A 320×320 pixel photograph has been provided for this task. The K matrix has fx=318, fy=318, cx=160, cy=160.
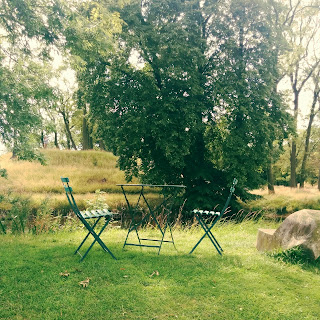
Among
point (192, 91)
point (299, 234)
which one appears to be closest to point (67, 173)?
point (192, 91)

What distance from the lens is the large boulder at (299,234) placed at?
17.5 feet

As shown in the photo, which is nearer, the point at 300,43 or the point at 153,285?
the point at 153,285

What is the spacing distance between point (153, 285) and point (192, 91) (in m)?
12.2

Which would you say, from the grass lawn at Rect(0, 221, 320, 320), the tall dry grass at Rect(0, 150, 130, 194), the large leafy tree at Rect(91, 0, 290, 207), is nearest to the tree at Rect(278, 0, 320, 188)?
the large leafy tree at Rect(91, 0, 290, 207)

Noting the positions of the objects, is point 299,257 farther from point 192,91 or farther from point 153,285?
point 192,91

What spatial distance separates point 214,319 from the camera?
356cm

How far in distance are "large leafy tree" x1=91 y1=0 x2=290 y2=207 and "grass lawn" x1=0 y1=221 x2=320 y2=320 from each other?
963 cm

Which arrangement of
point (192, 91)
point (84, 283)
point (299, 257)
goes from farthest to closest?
point (192, 91) < point (299, 257) < point (84, 283)

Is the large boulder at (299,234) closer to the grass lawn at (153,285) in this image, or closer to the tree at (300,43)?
the grass lawn at (153,285)

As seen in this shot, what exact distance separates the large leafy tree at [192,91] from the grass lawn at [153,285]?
31.6ft

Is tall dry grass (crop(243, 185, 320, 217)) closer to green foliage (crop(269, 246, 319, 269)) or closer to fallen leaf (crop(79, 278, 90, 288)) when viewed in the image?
green foliage (crop(269, 246, 319, 269))

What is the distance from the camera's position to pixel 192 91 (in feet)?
50.2

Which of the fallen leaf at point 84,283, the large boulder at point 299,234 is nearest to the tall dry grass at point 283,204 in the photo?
the large boulder at point 299,234

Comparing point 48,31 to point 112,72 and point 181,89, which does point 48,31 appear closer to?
point 112,72
